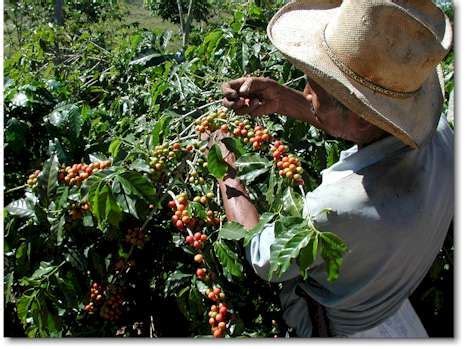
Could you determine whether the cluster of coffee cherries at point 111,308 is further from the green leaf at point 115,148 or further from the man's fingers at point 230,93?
the man's fingers at point 230,93

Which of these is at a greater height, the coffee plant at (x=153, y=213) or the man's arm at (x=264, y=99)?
the man's arm at (x=264, y=99)

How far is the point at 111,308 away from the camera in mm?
1797

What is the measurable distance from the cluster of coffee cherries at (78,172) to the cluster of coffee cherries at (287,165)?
0.49 metres

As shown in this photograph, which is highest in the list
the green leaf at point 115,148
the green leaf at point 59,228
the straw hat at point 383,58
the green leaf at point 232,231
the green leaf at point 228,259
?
the straw hat at point 383,58

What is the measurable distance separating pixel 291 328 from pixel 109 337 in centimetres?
55

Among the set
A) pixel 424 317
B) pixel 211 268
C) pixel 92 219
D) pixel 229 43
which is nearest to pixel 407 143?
pixel 211 268

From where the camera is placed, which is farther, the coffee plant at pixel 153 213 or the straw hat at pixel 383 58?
the coffee plant at pixel 153 213

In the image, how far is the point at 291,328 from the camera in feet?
5.71

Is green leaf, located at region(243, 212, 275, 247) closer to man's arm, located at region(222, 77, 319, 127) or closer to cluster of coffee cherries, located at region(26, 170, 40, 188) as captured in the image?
man's arm, located at region(222, 77, 319, 127)

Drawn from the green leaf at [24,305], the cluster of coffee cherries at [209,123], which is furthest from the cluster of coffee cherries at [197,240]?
the green leaf at [24,305]

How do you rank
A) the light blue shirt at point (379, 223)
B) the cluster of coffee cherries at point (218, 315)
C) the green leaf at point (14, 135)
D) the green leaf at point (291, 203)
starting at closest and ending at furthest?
the light blue shirt at point (379, 223) → the green leaf at point (291, 203) → the cluster of coffee cherries at point (218, 315) → the green leaf at point (14, 135)

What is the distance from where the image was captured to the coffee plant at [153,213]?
1.51 meters

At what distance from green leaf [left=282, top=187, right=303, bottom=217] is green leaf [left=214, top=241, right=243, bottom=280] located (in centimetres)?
19

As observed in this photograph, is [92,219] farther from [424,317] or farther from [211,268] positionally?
[424,317]
